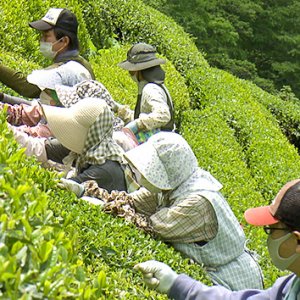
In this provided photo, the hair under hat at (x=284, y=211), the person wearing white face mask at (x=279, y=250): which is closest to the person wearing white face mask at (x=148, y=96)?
the person wearing white face mask at (x=279, y=250)

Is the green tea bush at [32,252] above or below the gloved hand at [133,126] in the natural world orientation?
above

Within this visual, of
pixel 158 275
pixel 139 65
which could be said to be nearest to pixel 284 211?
pixel 158 275

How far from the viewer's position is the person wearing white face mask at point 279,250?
3.38 meters

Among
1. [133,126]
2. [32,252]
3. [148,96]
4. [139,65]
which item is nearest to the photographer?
[32,252]

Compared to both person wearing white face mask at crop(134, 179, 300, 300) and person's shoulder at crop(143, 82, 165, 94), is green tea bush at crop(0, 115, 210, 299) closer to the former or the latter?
person wearing white face mask at crop(134, 179, 300, 300)

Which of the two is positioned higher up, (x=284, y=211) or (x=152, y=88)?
(x=284, y=211)

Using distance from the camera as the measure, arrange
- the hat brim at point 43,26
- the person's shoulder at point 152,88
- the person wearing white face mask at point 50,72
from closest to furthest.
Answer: the person wearing white face mask at point 50,72, the hat brim at point 43,26, the person's shoulder at point 152,88

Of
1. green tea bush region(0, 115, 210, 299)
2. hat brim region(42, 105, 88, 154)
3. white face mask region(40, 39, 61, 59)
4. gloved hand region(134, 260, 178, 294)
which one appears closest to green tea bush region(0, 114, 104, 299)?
green tea bush region(0, 115, 210, 299)

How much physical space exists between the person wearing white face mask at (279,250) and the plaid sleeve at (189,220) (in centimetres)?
78

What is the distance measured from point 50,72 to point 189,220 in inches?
74.9

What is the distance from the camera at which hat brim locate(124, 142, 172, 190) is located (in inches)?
173

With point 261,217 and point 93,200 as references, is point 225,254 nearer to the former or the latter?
point 93,200

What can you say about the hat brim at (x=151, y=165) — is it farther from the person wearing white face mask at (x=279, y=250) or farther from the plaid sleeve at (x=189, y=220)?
the person wearing white face mask at (x=279, y=250)

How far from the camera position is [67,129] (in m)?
4.99
